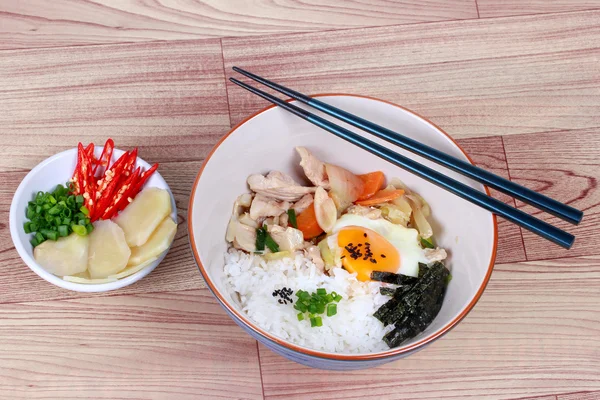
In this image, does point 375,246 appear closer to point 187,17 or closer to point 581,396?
point 581,396

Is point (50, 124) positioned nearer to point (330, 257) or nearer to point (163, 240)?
point (163, 240)

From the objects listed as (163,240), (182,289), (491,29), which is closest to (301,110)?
(163,240)

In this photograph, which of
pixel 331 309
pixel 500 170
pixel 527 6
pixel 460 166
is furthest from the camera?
pixel 527 6

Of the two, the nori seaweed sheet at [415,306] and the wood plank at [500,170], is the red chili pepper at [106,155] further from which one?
the wood plank at [500,170]

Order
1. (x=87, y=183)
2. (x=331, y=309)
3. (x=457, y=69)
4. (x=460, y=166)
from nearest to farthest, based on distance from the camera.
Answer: (x=460, y=166) < (x=331, y=309) < (x=87, y=183) < (x=457, y=69)

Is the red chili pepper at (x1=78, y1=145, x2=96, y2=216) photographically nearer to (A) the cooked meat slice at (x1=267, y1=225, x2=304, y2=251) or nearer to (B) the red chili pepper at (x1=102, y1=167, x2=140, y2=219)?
(B) the red chili pepper at (x1=102, y1=167, x2=140, y2=219)

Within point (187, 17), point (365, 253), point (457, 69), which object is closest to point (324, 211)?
point (365, 253)
